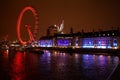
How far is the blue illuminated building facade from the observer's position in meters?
76.1

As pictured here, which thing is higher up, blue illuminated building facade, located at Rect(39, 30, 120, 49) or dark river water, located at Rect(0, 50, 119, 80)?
blue illuminated building facade, located at Rect(39, 30, 120, 49)

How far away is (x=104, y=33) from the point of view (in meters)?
83.4

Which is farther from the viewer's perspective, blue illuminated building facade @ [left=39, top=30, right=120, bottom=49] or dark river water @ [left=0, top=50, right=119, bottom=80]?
blue illuminated building facade @ [left=39, top=30, right=120, bottom=49]

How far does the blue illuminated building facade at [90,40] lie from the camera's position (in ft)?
250

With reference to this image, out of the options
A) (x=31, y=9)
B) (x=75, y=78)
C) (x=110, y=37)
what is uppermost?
(x=31, y=9)

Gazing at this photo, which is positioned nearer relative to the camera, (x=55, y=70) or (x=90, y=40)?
(x=55, y=70)

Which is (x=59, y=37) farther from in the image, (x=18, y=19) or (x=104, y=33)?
(x=18, y=19)

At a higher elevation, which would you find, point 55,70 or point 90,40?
point 90,40

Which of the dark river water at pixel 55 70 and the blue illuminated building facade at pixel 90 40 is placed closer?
the dark river water at pixel 55 70

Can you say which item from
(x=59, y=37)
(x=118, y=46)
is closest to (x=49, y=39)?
(x=59, y=37)

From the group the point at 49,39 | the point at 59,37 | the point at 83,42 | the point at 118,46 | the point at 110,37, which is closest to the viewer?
the point at 118,46

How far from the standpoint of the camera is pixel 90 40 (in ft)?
283

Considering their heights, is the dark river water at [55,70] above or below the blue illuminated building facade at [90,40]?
below

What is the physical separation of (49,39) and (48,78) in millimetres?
97404
